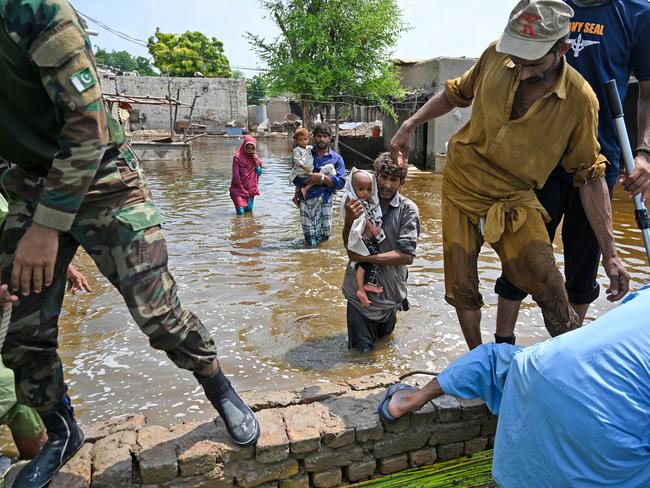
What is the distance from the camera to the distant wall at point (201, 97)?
3738 centimetres

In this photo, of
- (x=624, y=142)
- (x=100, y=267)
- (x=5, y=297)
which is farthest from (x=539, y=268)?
(x=5, y=297)

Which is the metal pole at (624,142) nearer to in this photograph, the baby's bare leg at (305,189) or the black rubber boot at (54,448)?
the black rubber boot at (54,448)

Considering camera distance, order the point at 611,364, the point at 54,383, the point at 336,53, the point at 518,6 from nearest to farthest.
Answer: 1. the point at 611,364
2. the point at 54,383
3. the point at 518,6
4. the point at 336,53

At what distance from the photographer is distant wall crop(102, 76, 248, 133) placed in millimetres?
37375

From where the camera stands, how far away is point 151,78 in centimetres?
3738

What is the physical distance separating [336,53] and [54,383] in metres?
17.1

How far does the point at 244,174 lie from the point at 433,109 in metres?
6.49

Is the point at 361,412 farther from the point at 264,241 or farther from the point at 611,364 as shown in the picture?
the point at 264,241

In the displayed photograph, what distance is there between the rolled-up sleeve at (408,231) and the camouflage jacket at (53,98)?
7.10 feet

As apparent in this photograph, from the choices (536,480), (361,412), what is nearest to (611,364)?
(536,480)

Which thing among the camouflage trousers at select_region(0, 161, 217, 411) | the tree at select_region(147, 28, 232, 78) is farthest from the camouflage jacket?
the tree at select_region(147, 28, 232, 78)

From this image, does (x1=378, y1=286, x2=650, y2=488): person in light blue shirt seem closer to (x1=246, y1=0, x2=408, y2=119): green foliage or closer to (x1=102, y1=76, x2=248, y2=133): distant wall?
(x1=246, y1=0, x2=408, y2=119): green foliage

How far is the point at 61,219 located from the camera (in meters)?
1.65

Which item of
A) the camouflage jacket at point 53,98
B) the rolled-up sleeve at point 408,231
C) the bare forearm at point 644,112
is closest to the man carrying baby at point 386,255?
the rolled-up sleeve at point 408,231
